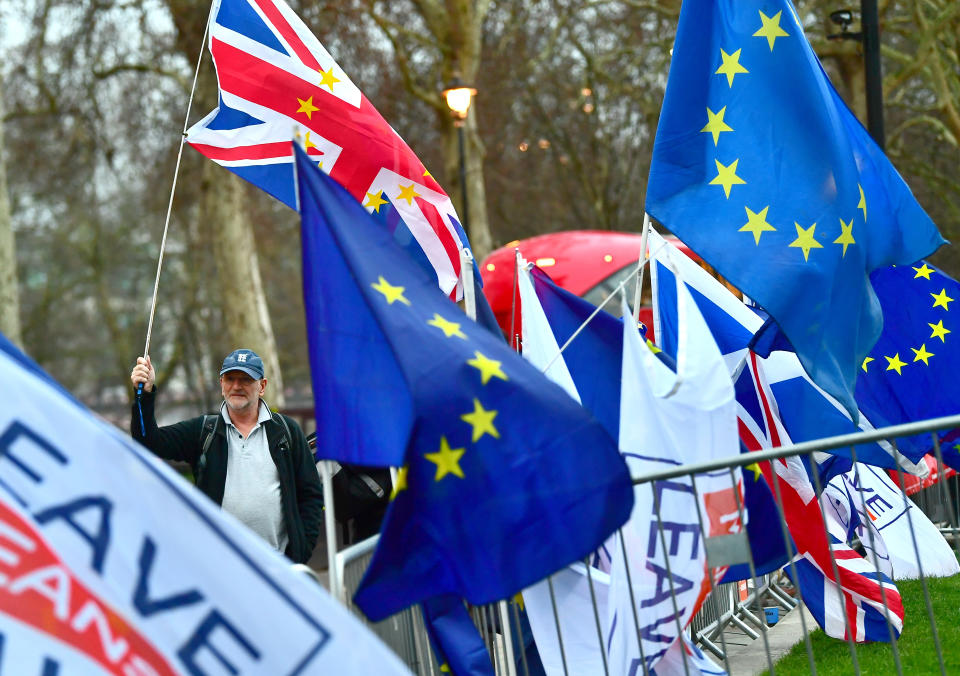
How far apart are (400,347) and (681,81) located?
7.10 feet

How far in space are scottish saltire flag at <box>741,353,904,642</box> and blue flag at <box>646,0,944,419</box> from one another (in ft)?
1.71

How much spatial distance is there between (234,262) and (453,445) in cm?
1903

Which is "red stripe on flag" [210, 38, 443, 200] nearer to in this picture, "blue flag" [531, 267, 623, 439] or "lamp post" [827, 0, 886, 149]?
"blue flag" [531, 267, 623, 439]

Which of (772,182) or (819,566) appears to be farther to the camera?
(819,566)

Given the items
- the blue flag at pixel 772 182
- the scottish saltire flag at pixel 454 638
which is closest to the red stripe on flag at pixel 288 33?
the blue flag at pixel 772 182

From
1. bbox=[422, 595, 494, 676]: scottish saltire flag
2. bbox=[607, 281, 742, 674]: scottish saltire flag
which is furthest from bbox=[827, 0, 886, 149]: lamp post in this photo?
bbox=[422, 595, 494, 676]: scottish saltire flag

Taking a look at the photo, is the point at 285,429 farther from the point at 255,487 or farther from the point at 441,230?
the point at 441,230

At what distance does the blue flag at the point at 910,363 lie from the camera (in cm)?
627

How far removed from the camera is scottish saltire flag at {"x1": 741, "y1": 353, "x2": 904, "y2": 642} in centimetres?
550

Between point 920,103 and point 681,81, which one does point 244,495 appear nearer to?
point 681,81

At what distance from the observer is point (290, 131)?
6.10 m

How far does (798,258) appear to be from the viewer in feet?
16.3

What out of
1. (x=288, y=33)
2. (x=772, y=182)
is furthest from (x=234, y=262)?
(x=772, y=182)

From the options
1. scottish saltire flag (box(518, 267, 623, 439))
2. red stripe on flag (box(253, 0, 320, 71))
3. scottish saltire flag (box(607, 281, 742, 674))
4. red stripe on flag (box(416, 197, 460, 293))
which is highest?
red stripe on flag (box(253, 0, 320, 71))
